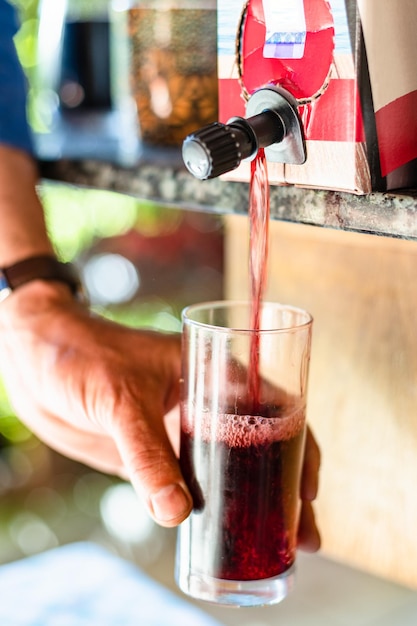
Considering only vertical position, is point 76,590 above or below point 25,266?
below

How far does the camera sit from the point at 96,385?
77 cm

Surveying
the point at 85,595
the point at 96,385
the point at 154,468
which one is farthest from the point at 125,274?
the point at 154,468

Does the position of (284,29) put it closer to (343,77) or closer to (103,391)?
(343,77)

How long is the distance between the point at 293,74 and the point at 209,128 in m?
0.09

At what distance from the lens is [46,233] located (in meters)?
1.00

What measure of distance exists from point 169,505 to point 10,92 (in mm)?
643

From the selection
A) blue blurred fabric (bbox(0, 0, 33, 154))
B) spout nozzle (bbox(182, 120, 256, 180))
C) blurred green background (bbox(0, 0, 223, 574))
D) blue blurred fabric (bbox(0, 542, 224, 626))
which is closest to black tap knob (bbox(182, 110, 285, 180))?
spout nozzle (bbox(182, 120, 256, 180))

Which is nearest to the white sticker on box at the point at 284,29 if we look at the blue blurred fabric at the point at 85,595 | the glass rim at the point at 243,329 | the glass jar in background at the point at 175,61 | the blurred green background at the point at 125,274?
the glass rim at the point at 243,329

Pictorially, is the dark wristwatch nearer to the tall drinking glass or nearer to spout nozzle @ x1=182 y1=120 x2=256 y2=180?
the tall drinking glass

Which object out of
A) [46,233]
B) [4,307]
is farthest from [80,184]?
[4,307]

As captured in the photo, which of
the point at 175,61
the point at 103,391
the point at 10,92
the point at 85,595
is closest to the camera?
the point at 103,391

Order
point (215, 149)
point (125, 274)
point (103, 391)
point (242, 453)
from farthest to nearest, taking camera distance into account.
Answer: point (125, 274)
point (103, 391)
point (242, 453)
point (215, 149)

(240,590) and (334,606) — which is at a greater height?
(240,590)

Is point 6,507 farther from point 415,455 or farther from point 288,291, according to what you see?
point 415,455
